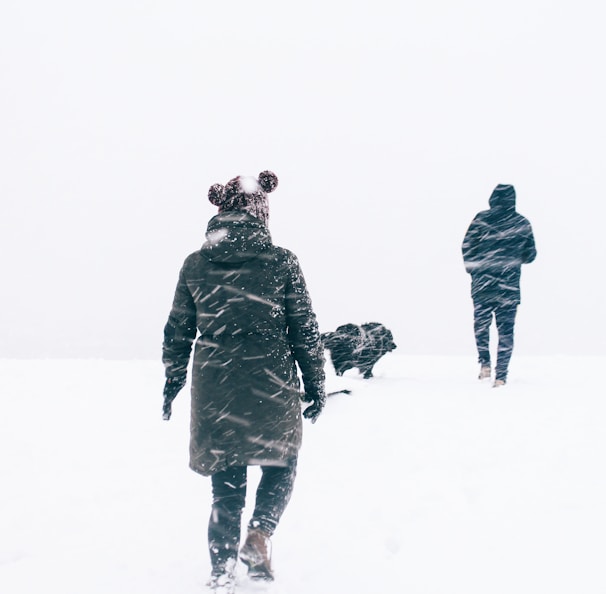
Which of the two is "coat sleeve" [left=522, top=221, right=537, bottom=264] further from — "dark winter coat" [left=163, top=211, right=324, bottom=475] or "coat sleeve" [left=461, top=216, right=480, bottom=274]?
"dark winter coat" [left=163, top=211, right=324, bottom=475]

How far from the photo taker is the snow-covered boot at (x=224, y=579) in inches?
115

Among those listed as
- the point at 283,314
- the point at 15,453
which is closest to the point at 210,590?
the point at 283,314

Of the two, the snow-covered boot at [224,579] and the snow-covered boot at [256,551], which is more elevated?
the snow-covered boot at [256,551]

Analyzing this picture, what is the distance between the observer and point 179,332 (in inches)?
122

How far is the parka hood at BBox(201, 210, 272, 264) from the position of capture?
2.90 metres

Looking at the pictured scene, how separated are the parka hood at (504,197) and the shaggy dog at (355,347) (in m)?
2.57

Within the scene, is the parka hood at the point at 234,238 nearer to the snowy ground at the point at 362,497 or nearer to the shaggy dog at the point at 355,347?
the snowy ground at the point at 362,497

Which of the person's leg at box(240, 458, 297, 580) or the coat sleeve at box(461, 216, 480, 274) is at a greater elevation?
the coat sleeve at box(461, 216, 480, 274)

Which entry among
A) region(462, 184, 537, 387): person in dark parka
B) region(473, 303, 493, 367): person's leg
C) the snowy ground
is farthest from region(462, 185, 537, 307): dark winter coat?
the snowy ground

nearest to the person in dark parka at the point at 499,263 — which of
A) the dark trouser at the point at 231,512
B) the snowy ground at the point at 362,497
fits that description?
the snowy ground at the point at 362,497

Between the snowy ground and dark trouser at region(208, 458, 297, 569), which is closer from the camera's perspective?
dark trouser at region(208, 458, 297, 569)

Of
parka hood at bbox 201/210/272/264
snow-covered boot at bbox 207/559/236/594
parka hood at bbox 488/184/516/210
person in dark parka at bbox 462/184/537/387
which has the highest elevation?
parka hood at bbox 488/184/516/210

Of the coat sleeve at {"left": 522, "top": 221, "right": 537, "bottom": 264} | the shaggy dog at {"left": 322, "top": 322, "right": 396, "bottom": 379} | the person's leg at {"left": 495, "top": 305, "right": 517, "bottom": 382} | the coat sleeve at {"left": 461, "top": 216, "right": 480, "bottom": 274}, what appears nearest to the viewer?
the person's leg at {"left": 495, "top": 305, "right": 517, "bottom": 382}

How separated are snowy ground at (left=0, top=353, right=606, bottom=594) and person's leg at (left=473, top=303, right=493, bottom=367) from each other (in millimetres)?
579
